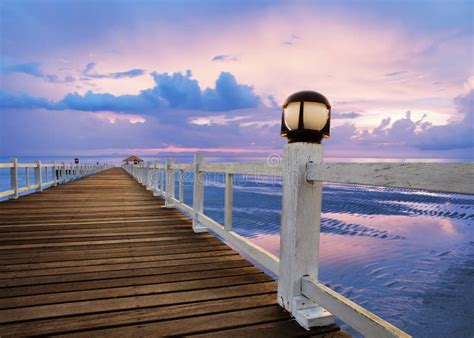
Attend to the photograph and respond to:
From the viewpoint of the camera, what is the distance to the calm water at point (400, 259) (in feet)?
13.0

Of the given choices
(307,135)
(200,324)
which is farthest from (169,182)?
(307,135)

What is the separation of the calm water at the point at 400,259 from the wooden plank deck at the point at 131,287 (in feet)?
7.77

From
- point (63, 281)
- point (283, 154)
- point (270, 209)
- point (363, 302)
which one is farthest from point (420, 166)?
point (270, 209)

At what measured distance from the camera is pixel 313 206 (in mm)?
1738

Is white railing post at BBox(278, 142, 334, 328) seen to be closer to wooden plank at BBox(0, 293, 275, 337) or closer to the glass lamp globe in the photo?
the glass lamp globe

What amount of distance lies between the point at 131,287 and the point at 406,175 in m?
1.97

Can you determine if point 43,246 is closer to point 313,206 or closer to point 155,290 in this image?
point 155,290

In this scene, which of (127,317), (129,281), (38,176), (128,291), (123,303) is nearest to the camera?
(127,317)

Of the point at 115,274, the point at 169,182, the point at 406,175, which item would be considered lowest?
the point at 115,274

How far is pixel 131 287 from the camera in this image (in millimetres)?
2125

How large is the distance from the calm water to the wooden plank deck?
2368mm

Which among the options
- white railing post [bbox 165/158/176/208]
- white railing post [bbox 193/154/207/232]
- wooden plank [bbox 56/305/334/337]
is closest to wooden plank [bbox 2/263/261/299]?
wooden plank [bbox 56/305/334/337]

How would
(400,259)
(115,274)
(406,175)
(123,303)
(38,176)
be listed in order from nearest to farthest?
(406,175) < (123,303) < (115,274) < (400,259) < (38,176)

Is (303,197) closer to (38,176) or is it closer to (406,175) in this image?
(406,175)
